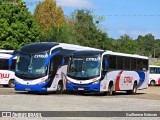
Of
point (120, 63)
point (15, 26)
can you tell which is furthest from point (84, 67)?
point (15, 26)

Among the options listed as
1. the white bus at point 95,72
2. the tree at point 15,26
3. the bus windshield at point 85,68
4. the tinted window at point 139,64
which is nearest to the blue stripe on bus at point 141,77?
the tinted window at point 139,64

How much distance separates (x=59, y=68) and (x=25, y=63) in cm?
250

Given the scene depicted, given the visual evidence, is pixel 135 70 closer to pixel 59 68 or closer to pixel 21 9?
pixel 59 68

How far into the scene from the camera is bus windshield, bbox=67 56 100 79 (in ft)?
94.7

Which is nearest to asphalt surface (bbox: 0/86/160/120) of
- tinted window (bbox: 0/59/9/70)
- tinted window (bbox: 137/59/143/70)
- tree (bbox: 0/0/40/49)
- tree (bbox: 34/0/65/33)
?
tinted window (bbox: 137/59/143/70)

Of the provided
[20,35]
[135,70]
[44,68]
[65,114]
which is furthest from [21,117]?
[20,35]

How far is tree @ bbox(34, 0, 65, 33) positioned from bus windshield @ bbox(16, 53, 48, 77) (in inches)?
2120

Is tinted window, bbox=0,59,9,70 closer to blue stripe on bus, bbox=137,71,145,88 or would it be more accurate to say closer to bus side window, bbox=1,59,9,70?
bus side window, bbox=1,59,9,70

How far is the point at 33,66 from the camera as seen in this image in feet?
91.5

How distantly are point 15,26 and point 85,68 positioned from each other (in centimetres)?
3135

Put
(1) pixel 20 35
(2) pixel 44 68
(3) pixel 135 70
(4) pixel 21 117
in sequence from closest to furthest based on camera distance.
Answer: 1. (4) pixel 21 117
2. (2) pixel 44 68
3. (3) pixel 135 70
4. (1) pixel 20 35

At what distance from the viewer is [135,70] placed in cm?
3547

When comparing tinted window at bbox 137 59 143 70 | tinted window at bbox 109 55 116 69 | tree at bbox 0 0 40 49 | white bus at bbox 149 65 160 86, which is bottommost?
white bus at bbox 149 65 160 86

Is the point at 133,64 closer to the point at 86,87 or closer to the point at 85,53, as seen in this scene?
the point at 85,53
